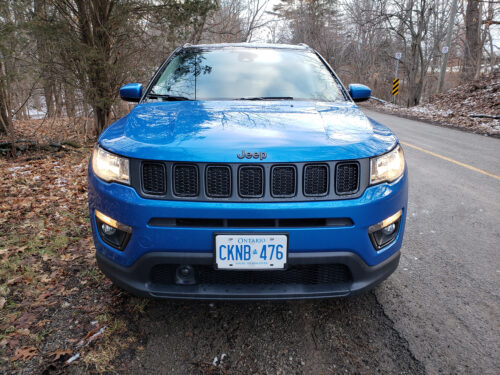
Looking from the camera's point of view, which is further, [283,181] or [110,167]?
[110,167]

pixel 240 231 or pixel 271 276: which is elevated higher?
pixel 240 231

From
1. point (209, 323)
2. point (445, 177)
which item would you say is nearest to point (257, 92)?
point (209, 323)

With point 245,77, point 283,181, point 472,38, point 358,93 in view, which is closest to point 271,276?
point 283,181

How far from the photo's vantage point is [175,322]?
2.12m

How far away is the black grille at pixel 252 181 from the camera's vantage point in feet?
5.70

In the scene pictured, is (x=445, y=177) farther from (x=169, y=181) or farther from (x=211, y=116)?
→ (x=169, y=181)

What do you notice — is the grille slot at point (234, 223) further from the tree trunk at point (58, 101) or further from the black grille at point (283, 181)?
the tree trunk at point (58, 101)

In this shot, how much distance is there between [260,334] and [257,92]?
1792 mm

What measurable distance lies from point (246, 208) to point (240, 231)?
11cm

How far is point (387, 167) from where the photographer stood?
1.93 meters

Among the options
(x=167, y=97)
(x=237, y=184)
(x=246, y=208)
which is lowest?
(x=246, y=208)

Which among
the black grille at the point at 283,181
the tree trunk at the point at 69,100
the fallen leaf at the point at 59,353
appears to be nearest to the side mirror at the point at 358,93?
the black grille at the point at 283,181

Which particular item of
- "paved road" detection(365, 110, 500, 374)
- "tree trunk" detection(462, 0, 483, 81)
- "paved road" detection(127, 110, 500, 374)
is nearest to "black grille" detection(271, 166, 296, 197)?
"paved road" detection(127, 110, 500, 374)

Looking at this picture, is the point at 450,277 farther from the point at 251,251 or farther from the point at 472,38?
the point at 472,38
